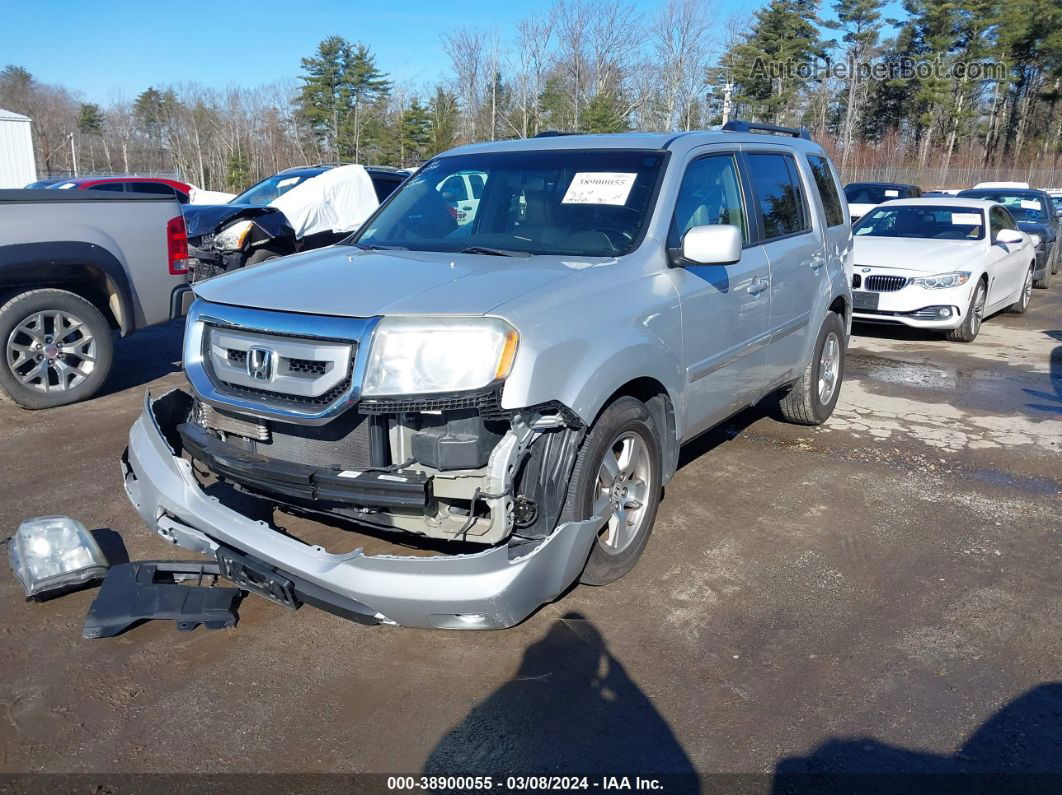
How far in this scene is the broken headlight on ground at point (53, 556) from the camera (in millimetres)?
3723

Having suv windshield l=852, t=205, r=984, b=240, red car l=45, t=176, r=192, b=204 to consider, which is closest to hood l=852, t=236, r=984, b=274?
suv windshield l=852, t=205, r=984, b=240

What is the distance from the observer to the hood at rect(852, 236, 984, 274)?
10273mm

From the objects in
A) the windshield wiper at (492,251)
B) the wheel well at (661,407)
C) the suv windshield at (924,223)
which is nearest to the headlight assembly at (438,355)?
the wheel well at (661,407)

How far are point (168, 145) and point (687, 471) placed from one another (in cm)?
5728

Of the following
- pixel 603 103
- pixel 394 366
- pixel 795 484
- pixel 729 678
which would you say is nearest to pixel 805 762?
pixel 729 678

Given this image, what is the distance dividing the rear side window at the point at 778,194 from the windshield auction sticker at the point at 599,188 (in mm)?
1196

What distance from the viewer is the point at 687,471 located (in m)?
5.59

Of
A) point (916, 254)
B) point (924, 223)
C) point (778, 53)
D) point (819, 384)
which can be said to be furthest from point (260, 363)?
point (778, 53)

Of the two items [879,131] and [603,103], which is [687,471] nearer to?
[603,103]

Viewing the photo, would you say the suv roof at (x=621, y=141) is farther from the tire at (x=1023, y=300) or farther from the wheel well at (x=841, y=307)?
the tire at (x=1023, y=300)

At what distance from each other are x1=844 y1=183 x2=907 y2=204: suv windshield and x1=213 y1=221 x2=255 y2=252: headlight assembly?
44.3 ft

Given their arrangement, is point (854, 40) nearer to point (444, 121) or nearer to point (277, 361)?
point (444, 121)

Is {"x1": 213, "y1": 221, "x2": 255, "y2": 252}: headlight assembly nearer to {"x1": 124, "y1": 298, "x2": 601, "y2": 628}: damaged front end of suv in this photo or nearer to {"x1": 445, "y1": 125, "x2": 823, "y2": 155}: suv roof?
{"x1": 445, "y1": 125, "x2": 823, "y2": 155}: suv roof

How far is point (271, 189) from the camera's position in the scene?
13.0 m
